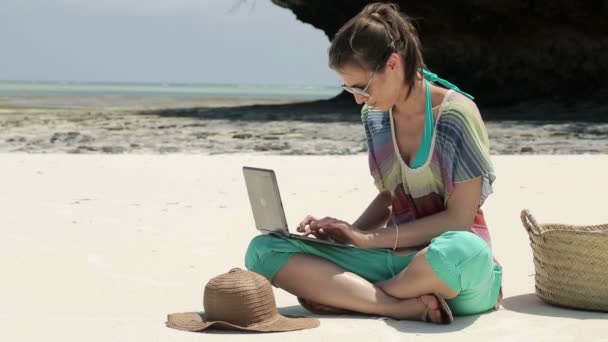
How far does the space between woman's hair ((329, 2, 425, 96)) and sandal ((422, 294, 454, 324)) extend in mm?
835

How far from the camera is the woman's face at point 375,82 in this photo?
3436mm

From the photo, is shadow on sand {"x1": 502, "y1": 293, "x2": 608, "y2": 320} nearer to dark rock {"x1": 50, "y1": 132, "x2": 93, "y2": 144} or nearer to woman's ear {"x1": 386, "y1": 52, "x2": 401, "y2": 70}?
woman's ear {"x1": 386, "y1": 52, "x2": 401, "y2": 70}

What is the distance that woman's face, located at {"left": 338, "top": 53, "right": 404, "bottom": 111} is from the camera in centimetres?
344

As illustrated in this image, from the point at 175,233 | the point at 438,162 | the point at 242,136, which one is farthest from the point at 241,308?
the point at 242,136

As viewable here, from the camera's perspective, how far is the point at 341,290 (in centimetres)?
362

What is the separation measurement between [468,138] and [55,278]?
6.39 ft

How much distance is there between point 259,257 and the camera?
3754mm

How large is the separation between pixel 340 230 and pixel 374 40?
0.69 m

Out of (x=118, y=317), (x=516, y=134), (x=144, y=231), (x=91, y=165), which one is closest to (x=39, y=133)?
(x=91, y=165)

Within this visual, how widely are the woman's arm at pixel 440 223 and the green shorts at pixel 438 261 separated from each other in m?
0.08

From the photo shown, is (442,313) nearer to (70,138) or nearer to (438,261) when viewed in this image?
(438,261)

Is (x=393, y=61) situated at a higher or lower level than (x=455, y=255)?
higher

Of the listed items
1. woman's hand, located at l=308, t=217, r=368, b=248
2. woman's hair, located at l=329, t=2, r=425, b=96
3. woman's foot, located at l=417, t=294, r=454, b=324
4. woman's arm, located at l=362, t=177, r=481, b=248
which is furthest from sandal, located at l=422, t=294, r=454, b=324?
woman's hair, located at l=329, t=2, r=425, b=96

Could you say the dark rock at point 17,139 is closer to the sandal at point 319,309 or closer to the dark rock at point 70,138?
the dark rock at point 70,138
